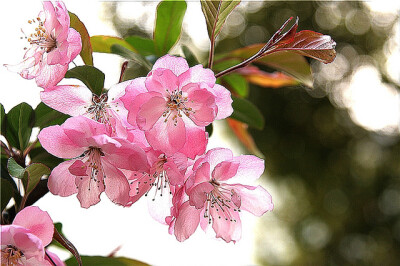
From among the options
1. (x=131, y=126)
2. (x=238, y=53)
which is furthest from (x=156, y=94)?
(x=238, y=53)

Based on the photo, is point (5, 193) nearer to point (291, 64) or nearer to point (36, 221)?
point (36, 221)

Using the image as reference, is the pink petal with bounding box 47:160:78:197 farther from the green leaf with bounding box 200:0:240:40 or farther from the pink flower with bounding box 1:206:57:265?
the green leaf with bounding box 200:0:240:40

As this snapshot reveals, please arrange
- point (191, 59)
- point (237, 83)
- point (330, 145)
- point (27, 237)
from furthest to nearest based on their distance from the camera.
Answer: point (330, 145) → point (237, 83) → point (191, 59) → point (27, 237)

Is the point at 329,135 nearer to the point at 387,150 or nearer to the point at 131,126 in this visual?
the point at 387,150

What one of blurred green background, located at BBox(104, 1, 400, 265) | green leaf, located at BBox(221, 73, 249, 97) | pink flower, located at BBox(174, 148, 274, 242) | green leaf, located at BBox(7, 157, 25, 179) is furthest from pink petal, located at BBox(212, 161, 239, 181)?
blurred green background, located at BBox(104, 1, 400, 265)

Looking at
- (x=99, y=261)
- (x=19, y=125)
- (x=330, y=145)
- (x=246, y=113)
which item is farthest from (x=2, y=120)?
(x=330, y=145)

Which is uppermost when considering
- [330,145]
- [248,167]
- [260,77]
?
[248,167]

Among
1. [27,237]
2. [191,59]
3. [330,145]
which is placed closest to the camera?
[27,237]
